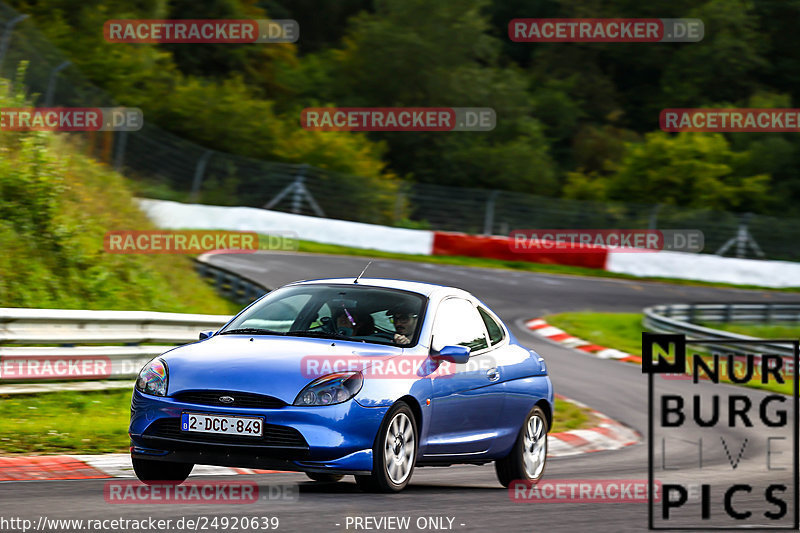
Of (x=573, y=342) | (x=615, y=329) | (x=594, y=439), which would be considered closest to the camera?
(x=594, y=439)

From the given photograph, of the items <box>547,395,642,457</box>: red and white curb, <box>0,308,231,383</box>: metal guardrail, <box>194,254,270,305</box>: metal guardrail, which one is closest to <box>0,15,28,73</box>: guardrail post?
<box>194,254,270,305</box>: metal guardrail

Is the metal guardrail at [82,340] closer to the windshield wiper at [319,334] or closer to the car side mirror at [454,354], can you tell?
the windshield wiper at [319,334]

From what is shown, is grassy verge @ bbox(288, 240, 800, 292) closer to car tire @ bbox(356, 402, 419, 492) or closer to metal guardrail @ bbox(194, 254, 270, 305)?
metal guardrail @ bbox(194, 254, 270, 305)

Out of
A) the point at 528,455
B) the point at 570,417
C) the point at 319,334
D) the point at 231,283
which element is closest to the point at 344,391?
the point at 319,334

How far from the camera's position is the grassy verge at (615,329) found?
20866mm

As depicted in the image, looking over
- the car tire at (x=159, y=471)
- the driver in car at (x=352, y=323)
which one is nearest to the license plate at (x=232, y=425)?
the car tire at (x=159, y=471)

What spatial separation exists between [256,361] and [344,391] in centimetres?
57

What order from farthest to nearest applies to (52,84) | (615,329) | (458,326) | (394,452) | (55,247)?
(52,84) < (615,329) < (55,247) < (458,326) < (394,452)

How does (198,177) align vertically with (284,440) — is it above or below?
above

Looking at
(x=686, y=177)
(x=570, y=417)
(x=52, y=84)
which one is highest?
(x=686, y=177)

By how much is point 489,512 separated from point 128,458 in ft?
9.32

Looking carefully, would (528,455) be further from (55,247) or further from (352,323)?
(55,247)

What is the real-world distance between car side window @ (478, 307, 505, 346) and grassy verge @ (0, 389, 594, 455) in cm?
282

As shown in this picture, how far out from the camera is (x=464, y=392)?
25.8ft
